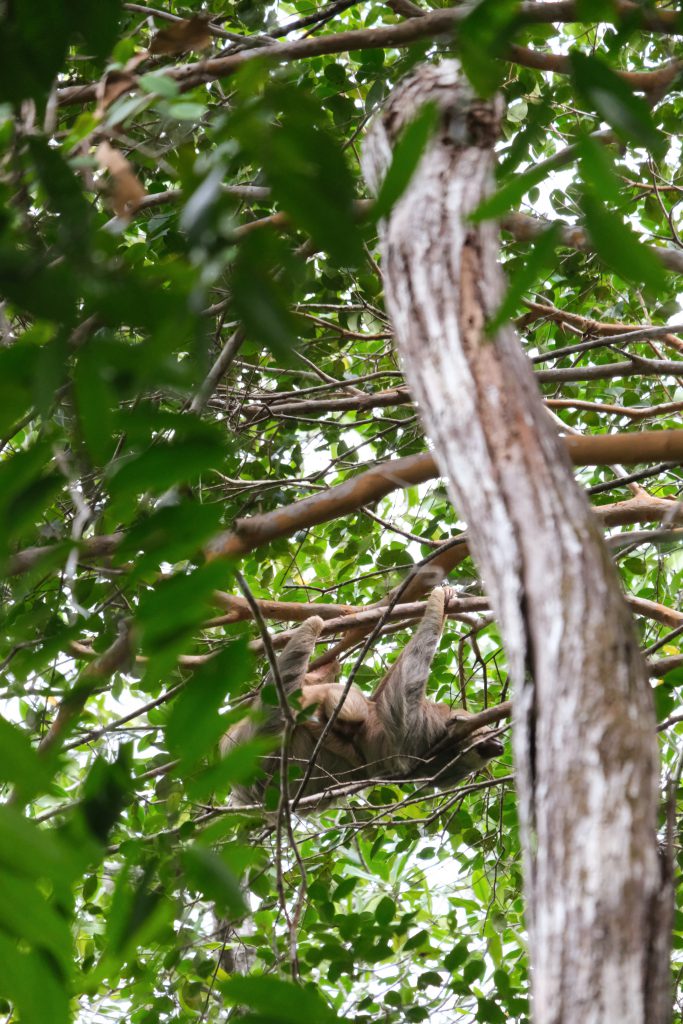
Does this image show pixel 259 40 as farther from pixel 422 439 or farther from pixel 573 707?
pixel 573 707

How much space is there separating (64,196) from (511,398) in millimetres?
661

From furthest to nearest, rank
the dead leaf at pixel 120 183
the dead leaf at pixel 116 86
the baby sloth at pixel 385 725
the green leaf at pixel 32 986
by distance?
the baby sloth at pixel 385 725 < the dead leaf at pixel 116 86 < the dead leaf at pixel 120 183 < the green leaf at pixel 32 986

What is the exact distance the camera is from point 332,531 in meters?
5.88

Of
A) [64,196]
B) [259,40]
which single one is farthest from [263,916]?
[64,196]

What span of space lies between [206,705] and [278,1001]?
275 mm

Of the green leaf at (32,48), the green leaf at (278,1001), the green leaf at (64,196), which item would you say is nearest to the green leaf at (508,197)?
the green leaf at (64,196)

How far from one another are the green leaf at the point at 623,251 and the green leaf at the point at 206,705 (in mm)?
511

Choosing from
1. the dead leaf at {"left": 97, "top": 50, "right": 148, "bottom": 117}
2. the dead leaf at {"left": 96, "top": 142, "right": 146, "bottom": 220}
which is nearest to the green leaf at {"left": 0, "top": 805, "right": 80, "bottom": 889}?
the dead leaf at {"left": 96, "top": 142, "right": 146, "bottom": 220}

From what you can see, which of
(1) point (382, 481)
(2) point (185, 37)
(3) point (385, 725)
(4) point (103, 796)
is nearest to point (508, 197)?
(4) point (103, 796)

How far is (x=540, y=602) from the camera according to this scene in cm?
111

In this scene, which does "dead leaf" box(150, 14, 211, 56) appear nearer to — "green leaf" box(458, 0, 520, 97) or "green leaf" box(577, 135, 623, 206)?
"green leaf" box(458, 0, 520, 97)

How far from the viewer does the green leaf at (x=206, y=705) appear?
93cm

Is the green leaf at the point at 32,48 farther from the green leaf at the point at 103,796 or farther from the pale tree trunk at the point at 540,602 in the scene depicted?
the green leaf at the point at 103,796

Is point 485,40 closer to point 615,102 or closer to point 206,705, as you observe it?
point 615,102
